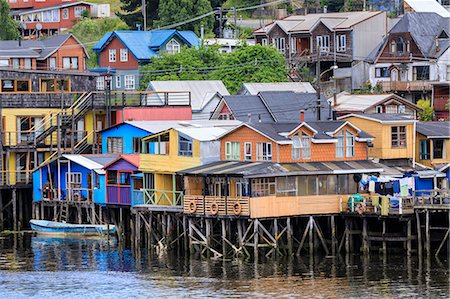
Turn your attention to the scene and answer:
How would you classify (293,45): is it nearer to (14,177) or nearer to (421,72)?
(421,72)

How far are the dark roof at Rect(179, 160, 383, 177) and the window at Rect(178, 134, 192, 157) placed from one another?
75.7 inches

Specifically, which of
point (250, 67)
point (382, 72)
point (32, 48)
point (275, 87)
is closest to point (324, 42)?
point (382, 72)

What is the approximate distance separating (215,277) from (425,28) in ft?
163

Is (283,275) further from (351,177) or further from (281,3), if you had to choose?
(281,3)

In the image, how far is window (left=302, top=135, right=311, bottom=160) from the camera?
261 feet

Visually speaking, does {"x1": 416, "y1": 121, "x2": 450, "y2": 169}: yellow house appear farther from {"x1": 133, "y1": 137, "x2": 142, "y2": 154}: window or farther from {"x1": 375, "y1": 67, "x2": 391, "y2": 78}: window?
{"x1": 375, "y1": 67, "x2": 391, "y2": 78}: window

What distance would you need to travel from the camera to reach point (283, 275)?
72.1 m

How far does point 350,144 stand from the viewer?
267ft

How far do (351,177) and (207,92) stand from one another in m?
30.4

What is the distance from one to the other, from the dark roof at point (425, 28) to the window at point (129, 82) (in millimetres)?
23252

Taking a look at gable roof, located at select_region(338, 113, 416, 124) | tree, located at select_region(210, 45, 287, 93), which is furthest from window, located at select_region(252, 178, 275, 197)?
tree, located at select_region(210, 45, 287, 93)

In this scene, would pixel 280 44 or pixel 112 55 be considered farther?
pixel 112 55

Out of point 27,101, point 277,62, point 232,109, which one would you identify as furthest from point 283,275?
point 277,62

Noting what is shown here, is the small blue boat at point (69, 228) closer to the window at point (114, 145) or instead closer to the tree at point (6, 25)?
the window at point (114, 145)
